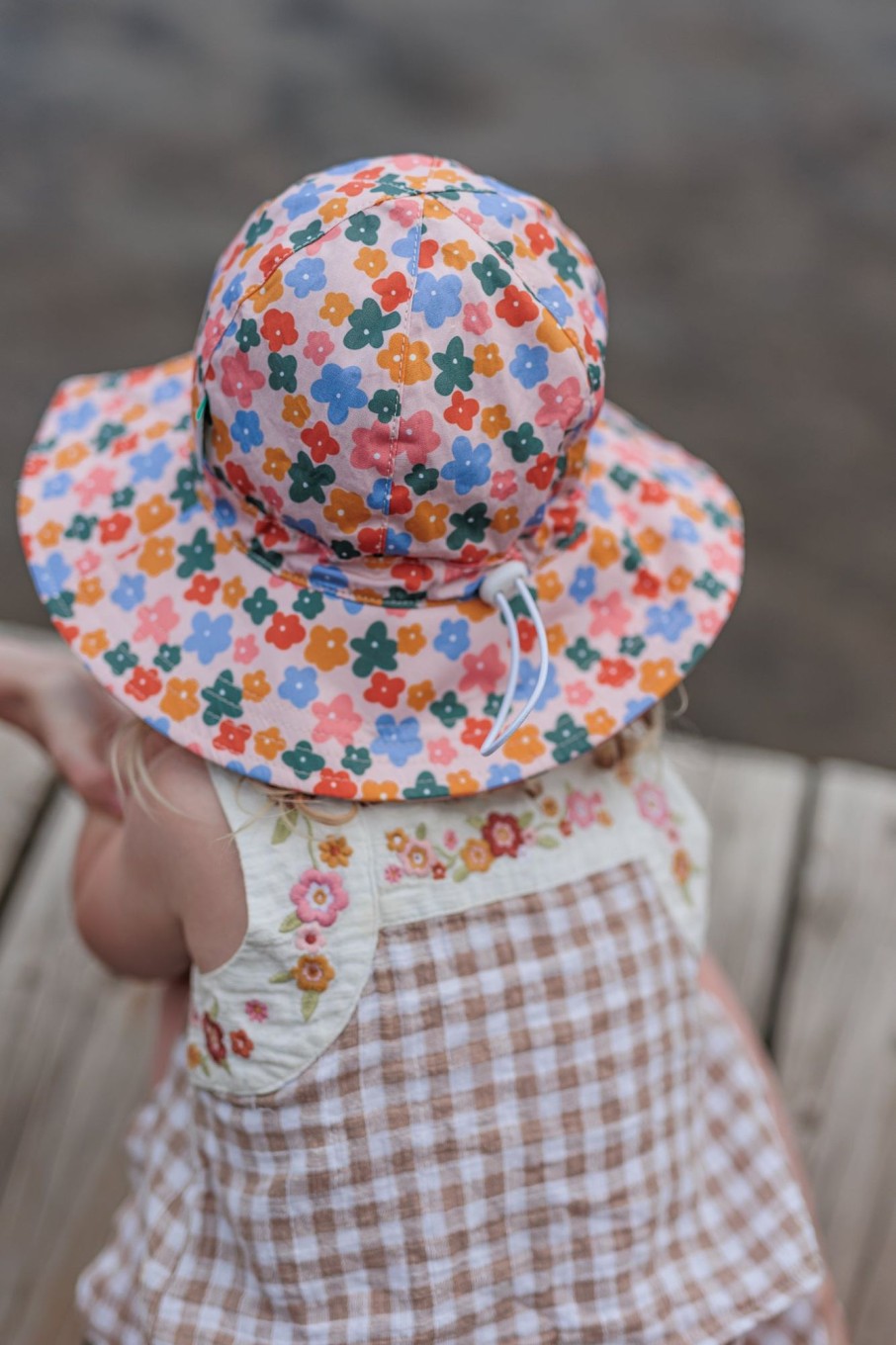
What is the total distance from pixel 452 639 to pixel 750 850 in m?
0.76

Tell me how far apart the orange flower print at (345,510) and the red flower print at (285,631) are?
78 mm

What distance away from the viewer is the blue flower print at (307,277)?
2.75ft

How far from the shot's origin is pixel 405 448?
846 millimetres

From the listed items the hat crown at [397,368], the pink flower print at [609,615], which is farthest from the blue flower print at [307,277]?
the pink flower print at [609,615]

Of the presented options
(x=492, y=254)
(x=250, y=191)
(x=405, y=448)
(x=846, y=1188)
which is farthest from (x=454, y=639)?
(x=250, y=191)

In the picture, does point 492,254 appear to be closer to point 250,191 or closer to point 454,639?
point 454,639

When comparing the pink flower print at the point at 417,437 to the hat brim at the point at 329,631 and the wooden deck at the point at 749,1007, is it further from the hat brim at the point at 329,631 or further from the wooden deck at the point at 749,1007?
the wooden deck at the point at 749,1007

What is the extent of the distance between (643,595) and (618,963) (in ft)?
0.90

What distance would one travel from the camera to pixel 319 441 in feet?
2.80

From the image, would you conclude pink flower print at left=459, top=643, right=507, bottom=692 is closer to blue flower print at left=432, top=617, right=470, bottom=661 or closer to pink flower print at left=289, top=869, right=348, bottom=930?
blue flower print at left=432, top=617, right=470, bottom=661

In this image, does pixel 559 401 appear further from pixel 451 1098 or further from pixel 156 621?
pixel 451 1098

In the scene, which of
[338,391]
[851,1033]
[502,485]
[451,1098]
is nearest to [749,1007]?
[851,1033]

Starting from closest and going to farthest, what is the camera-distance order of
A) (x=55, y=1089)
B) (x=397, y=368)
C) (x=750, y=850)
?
(x=397, y=368)
(x=55, y=1089)
(x=750, y=850)

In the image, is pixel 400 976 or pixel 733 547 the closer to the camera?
pixel 400 976
